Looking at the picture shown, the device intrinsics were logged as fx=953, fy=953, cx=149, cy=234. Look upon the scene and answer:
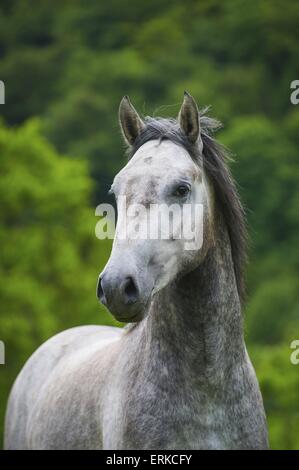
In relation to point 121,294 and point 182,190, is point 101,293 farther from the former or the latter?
point 182,190

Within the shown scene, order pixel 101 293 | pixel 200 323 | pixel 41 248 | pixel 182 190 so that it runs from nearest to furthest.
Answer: pixel 101 293 → pixel 182 190 → pixel 200 323 → pixel 41 248

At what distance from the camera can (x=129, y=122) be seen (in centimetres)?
607

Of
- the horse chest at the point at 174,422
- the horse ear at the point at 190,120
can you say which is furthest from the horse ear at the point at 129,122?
the horse chest at the point at 174,422

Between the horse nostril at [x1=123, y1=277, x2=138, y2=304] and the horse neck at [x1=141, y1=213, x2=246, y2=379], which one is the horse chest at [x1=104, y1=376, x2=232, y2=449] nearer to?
the horse neck at [x1=141, y1=213, x2=246, y2=379]

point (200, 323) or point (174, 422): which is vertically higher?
point (200, 323)

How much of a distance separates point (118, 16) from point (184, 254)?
8462 centimetres

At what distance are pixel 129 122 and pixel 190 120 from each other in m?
0.42

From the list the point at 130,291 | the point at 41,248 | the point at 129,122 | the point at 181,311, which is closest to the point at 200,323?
the point at 181,311

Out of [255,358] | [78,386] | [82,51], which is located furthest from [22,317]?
[82,51]

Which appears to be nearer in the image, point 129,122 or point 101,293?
point 101,293

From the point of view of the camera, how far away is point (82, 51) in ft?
270

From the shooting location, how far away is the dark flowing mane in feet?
19.6

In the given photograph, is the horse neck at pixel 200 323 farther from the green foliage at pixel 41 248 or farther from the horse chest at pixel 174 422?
the green foliage at pixel 41 248
